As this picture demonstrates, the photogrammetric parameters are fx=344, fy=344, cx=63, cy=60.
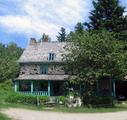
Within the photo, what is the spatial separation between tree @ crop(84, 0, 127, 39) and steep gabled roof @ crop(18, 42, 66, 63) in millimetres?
6852

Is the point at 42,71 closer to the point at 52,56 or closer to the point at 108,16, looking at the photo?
the point at 52,56

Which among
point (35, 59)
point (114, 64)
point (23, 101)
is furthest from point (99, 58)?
point (35, 59)

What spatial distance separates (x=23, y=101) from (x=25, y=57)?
19.5 meters

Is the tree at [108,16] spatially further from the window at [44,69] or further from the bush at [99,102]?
the bush at [99,102]

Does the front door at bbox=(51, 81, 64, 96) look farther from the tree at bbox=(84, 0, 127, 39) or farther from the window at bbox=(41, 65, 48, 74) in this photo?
the tree at bbox=(84, 0, 127, 39)

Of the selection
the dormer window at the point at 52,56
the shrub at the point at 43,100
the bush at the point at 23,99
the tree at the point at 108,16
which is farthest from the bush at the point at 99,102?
the dormer window at the point at 52,56

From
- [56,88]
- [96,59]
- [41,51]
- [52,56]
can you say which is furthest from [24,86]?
[96,59]

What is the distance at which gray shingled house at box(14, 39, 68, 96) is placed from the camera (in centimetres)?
5347

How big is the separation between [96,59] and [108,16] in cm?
1587

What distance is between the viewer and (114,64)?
125 feet

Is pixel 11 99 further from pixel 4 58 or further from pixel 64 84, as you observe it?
pixel 4 58

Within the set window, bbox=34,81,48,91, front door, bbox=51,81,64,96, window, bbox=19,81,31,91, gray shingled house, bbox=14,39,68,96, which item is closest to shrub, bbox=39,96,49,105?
gray shingled house, bbox=14,39,68,96

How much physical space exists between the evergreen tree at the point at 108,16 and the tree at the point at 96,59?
11.2 metres

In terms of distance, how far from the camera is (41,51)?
56.8m
